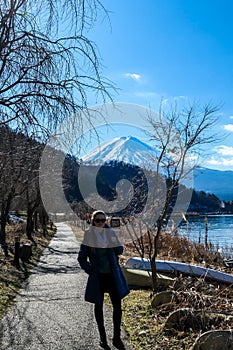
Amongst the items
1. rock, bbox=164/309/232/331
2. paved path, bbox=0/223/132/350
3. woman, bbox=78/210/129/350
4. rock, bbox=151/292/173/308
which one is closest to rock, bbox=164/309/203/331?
rock, bbox=164/309/232/331

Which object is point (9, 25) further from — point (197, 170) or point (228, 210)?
point (228, 210)

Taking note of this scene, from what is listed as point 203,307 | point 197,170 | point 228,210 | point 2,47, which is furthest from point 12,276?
point 228,210

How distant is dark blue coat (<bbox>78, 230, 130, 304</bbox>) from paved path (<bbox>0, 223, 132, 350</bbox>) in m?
0.57

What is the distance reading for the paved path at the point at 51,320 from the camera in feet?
15.8

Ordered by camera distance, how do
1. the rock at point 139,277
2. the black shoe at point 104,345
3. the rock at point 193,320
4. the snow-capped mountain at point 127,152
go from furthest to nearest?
the rock at point 139,277 < the snow-capped mountain at point 127,152 < the rock at point 193,320 < the black shoe at point 104,345

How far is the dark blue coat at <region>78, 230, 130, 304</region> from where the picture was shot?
191 inches

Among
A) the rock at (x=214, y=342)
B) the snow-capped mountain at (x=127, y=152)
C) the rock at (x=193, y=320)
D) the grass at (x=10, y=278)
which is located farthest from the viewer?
the grass at (x=10, y=278)

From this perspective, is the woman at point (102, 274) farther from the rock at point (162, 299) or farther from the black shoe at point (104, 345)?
the rock at point (162, 299)

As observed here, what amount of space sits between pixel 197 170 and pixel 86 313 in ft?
11.9

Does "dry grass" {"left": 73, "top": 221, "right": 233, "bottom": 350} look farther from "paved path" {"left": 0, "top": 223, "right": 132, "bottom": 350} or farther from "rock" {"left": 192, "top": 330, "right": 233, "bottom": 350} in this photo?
"rock" {"left": 192, "top": 330, "right": 233, "bottom": 350}

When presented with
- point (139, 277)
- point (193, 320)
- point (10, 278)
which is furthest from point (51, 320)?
point (10, 278)

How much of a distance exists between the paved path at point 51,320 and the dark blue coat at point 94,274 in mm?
570

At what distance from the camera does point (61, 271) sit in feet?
40.1

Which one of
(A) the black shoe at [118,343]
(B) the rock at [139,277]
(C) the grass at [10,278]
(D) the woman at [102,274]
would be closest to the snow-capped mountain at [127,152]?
(D) the woman at [102,274]
